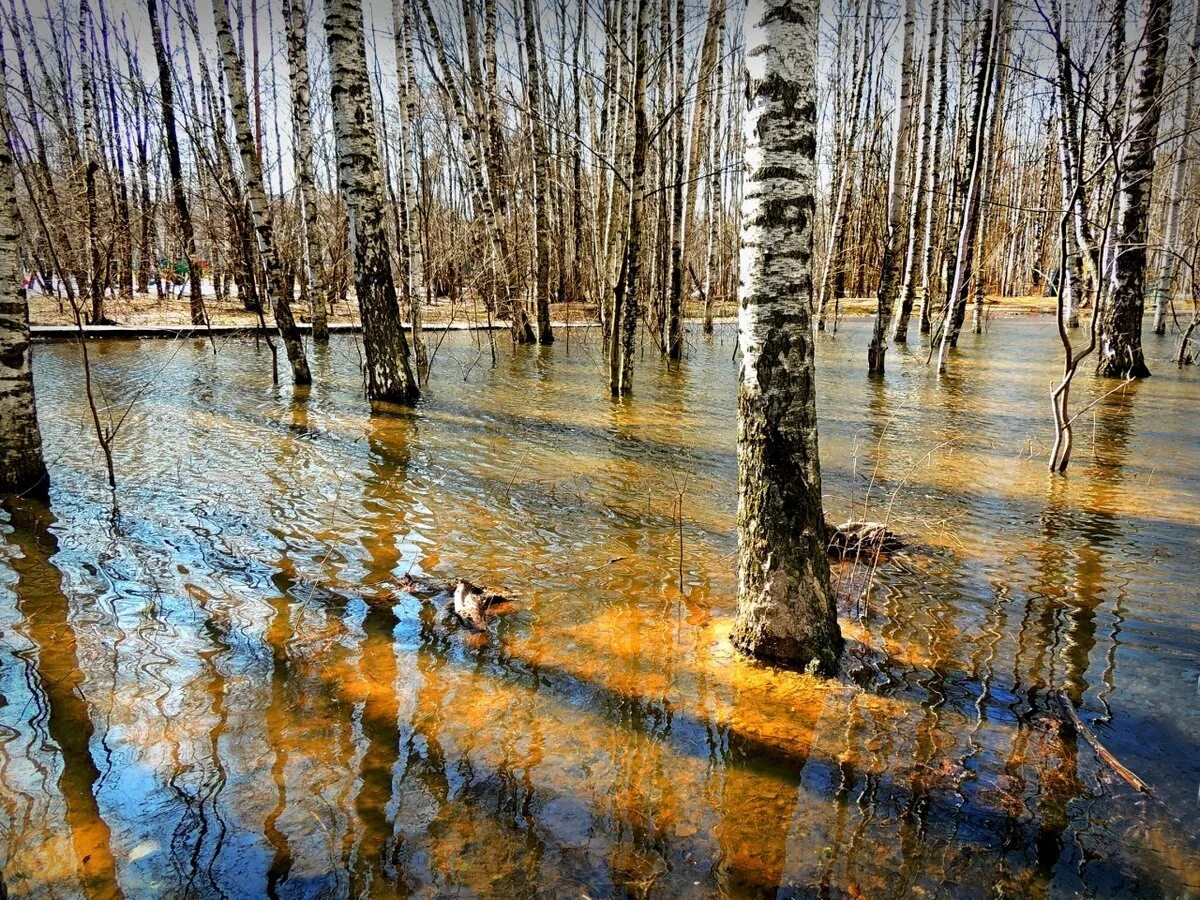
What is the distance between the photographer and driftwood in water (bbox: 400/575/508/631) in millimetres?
3645

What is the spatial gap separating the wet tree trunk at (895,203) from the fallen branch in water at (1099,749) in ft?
32.6

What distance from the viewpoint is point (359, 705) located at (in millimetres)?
2885

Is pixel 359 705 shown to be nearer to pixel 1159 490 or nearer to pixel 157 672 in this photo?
pixel 157 672

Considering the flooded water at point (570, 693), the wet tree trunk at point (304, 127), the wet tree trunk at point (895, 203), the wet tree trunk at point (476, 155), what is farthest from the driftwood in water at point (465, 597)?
the wet tree trunk at point (304, 127)

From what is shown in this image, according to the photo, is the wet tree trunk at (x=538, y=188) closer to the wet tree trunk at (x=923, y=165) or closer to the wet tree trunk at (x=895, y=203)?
the wet tree trunk at (x=895, y=203)

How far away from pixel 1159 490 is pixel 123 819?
24.9ft

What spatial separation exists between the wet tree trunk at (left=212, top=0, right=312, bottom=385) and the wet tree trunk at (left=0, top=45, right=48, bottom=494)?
4.91 m

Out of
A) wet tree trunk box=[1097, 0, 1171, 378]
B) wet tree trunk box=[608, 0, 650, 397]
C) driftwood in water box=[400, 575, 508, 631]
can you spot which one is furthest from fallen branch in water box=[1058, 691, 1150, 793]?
wet tree trunk box=[1097, 0, 1171, 378]

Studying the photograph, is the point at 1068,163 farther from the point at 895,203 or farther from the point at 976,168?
the point at 895,203

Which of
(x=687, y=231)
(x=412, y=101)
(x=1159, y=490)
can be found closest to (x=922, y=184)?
(x=687, y=231)

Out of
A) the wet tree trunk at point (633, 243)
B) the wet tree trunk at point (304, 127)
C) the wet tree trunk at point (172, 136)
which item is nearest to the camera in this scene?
the wet tree trunk at point (633, 243)

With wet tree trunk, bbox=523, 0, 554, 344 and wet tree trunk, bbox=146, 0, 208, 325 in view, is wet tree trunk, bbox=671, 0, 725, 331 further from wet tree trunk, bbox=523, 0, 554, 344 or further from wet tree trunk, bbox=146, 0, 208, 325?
wet tree trunk, bbox=146, 0, 208, 325

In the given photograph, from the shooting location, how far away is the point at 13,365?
518 cm

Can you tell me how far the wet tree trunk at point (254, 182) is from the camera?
976cm
